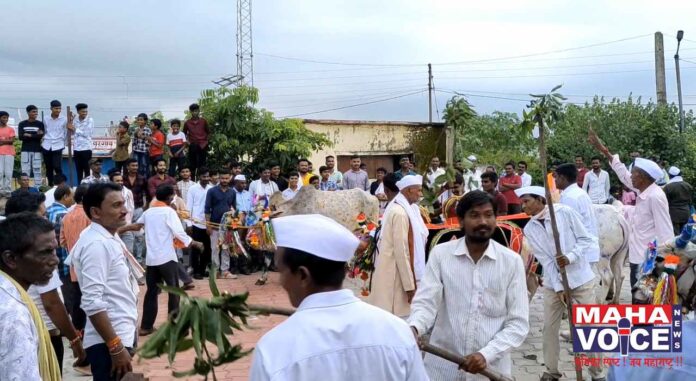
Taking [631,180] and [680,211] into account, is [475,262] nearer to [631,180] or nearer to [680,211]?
[631,180]

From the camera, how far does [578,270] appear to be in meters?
6.01

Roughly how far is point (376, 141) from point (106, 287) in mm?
19025

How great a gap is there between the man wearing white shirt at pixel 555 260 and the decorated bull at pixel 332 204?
18.7 ft

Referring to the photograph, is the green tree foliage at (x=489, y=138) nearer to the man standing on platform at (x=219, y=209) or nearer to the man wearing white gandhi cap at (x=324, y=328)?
the man wearing white gandhi cap at (x=324, y=328)

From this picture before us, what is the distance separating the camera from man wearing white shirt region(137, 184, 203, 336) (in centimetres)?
820

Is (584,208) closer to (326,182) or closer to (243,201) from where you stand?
(243,201)

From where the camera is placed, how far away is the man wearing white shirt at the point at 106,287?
12.9 feet

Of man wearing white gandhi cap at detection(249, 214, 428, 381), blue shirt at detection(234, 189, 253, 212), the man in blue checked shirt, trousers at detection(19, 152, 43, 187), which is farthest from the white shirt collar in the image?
trousers at detection(19, 152, 43, 187)

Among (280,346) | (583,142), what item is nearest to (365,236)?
(280,346)

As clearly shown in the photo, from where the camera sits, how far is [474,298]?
396 cm

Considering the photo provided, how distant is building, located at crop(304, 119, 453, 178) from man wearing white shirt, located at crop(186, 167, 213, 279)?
888 centimetres

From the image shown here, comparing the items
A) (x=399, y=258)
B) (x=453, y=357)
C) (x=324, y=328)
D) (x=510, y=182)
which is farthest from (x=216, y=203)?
(x=324, y=328)

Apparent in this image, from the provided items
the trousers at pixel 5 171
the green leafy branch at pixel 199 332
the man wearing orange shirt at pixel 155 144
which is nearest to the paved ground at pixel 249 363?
the green leafy branch at pixel 199 332

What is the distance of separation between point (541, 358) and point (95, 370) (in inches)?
194
